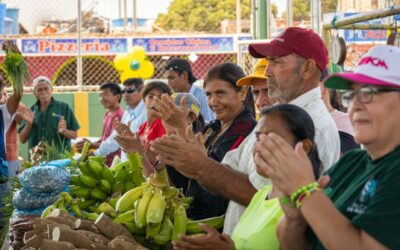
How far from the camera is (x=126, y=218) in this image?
14.9ft

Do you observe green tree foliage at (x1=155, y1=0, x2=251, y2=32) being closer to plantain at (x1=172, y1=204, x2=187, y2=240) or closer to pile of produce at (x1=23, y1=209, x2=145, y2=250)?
plantain at (x1=172, y1=204, x2=187, y2=240)

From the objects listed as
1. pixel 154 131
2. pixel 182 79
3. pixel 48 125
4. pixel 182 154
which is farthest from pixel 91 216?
pixel 48 125

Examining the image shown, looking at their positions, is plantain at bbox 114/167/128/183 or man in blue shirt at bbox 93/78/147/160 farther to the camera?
man in blue shirt at bbox 93/78/147/160

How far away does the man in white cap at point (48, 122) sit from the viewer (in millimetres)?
11055

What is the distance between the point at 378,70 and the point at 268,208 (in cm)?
87

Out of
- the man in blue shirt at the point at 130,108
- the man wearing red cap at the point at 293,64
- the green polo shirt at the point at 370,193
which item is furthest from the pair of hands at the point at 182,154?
the man in blue shirt at the point at 130,108

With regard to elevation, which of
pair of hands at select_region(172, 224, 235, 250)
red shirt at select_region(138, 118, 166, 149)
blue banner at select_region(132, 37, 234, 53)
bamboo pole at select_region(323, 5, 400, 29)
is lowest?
pair of hands at select_region(172, 224, 235, 250)

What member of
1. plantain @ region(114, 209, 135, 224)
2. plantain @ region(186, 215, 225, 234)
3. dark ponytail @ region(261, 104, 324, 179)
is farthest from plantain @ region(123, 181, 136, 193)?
dark ponytail @ region(261, 104, 324, 179)

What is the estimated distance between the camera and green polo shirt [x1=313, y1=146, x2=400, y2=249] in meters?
2.67

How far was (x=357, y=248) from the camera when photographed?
2.71m

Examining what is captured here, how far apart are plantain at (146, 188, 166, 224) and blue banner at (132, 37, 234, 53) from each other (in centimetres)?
1637

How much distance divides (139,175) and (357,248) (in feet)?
9.31

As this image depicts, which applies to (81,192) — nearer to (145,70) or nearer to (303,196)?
(303,196)

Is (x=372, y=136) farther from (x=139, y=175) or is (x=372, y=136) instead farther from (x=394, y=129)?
(x=139, y=175)
